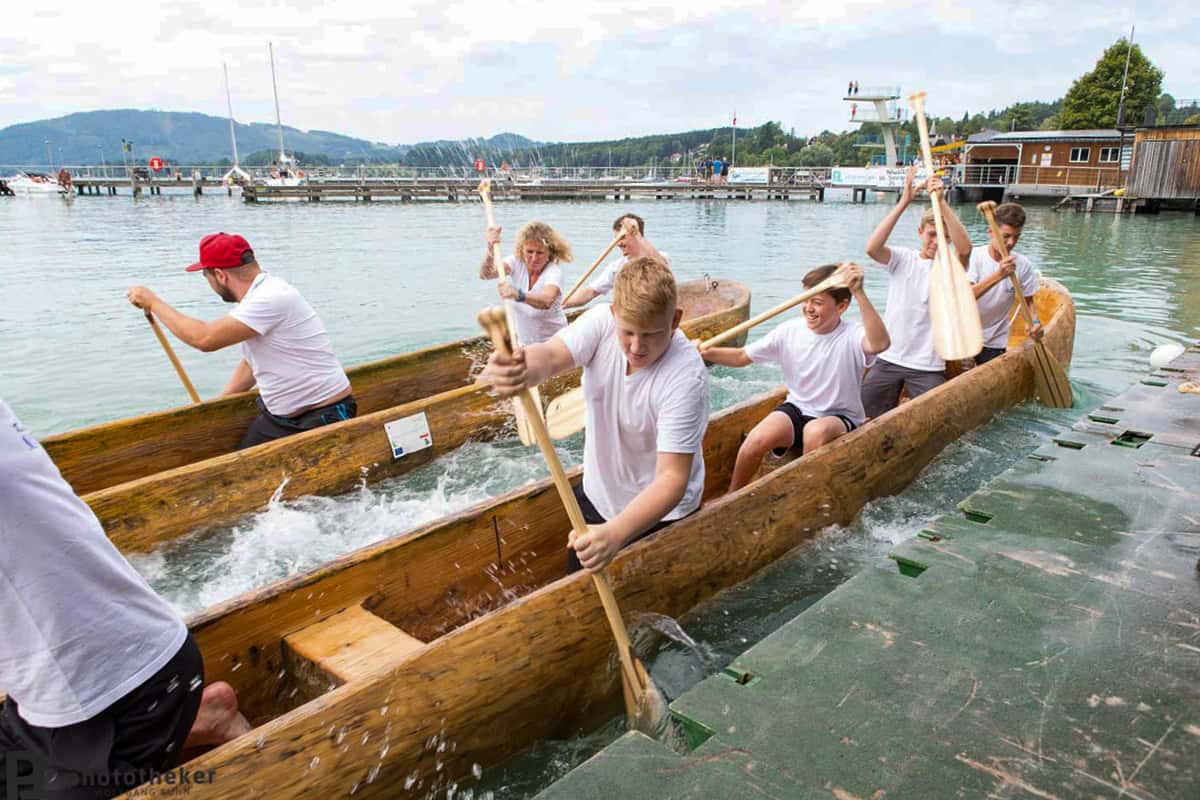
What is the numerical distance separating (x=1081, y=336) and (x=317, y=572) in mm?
10842

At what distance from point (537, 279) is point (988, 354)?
381cm

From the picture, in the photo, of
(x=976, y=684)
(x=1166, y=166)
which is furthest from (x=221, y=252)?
(x=1166, y=166)

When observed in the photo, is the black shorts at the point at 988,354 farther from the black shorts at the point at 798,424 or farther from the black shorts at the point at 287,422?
the black shorts at the point at 287,422

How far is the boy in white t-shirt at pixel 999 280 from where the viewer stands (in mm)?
5844

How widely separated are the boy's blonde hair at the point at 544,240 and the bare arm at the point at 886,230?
2.26 metres

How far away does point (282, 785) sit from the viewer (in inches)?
74.6

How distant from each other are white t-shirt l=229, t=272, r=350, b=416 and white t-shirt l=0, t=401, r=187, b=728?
2.82 m

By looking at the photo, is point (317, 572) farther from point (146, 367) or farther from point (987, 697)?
point (146, 367)

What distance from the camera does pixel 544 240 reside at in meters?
5.97

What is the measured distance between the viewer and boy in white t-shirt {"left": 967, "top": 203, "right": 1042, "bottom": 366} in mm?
5844

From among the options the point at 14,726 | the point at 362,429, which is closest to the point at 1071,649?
the point at 14,726

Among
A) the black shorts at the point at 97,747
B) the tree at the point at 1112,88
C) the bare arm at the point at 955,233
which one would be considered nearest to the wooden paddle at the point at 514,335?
the black shorts at the point at 97,747

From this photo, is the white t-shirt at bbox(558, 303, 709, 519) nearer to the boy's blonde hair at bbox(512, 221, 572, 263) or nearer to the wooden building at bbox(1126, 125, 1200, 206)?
the boy's blonde hair at bbox(512, 221, 572, 263)

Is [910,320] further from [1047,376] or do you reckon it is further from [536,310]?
[536,310]
